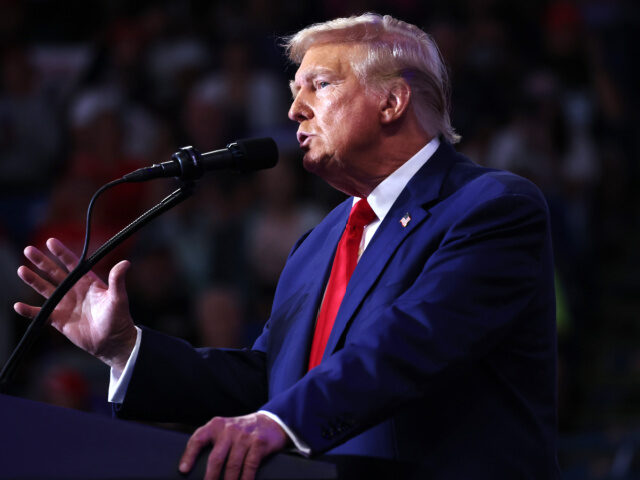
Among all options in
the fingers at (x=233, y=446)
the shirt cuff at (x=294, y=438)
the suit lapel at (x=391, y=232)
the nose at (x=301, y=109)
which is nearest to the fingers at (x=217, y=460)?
the fingers at (x=233, y=446)

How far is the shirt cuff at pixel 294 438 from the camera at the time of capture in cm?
159

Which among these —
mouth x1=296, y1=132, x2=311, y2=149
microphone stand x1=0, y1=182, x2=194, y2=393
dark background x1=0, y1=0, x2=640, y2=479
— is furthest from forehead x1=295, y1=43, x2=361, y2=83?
dark background x1=0, y1=0, x2=640, y2=479

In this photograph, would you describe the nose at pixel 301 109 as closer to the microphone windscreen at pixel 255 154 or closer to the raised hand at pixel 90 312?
the microphone windscreen at pixel 255 154

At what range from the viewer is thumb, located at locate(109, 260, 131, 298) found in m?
1.84

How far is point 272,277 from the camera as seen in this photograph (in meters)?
4.93

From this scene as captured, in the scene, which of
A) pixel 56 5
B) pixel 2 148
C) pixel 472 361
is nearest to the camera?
pixel 472 361

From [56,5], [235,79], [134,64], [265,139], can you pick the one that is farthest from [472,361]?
[56,5]

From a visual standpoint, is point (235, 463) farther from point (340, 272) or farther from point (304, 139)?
point (304, 139)

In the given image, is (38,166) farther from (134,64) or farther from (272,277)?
(272,277)

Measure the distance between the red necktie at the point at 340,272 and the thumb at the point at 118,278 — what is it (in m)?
0.37

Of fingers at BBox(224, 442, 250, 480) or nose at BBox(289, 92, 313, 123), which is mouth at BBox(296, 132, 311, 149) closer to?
nose at BBox(289, 92, 313, 123)

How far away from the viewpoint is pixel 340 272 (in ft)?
6.89

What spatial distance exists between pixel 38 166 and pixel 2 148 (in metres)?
0.21

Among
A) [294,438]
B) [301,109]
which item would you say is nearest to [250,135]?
[301,109]
